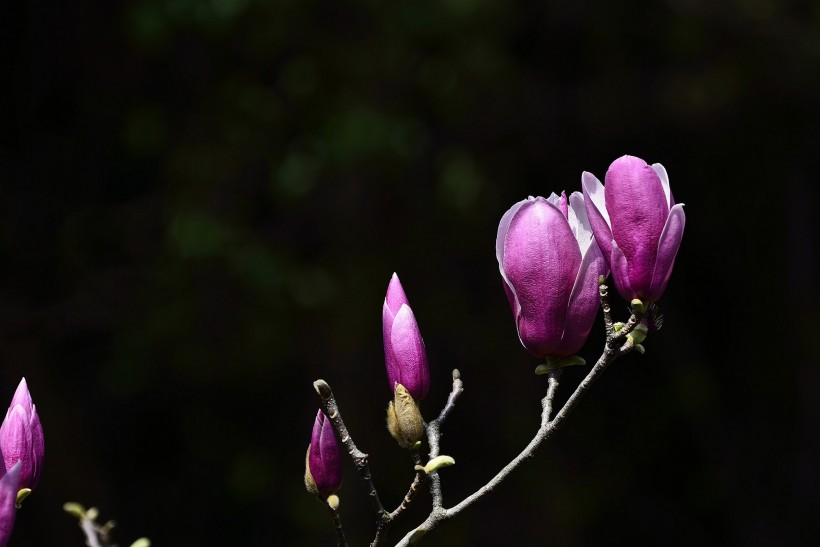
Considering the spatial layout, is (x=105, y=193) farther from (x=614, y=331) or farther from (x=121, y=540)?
(x=614, y=331)

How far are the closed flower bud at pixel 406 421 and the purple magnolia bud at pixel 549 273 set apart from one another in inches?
3.9

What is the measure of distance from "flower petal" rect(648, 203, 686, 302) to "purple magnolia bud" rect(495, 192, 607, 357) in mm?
A: 39

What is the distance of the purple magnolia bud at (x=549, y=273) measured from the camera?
2.50ft

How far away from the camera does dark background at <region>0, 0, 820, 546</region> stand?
9.95ft

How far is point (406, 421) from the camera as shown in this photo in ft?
2.60

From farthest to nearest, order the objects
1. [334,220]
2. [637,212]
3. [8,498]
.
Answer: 1. [334,220]
2. [637,212]
3. [8,498]

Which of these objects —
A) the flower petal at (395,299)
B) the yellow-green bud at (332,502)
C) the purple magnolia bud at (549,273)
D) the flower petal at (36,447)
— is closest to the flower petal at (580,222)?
the purple magnolia bud at (549,273)

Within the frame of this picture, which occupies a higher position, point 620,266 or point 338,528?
point 620,266

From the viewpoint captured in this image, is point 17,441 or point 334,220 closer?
point 17,441

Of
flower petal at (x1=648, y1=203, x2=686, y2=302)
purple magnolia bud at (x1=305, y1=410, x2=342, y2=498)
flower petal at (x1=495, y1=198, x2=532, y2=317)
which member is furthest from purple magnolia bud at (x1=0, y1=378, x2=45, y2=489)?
flower petal at (x1=648, y1=203, x2=686, y2=302)

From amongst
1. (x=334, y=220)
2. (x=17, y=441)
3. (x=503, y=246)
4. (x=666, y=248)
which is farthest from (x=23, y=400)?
(x=334, y=220)

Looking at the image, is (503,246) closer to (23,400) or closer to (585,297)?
(585,297)

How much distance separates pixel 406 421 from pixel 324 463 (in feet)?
0.24

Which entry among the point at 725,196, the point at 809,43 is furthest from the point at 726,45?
the point at 725,196
